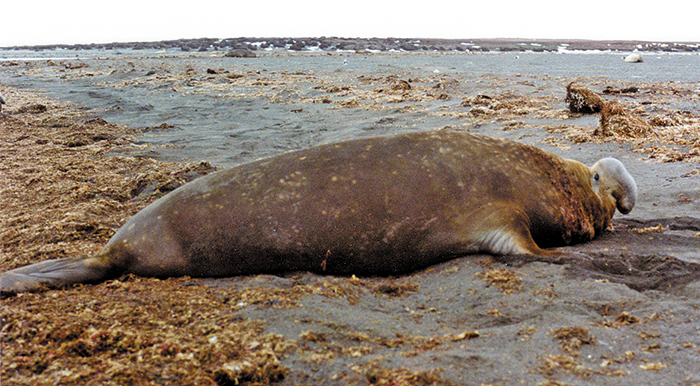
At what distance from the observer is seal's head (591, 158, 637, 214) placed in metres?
3.46

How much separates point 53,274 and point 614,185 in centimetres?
380

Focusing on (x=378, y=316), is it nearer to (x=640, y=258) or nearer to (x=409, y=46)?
(x=640, y=258)

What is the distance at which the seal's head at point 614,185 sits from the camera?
3459 millimetres

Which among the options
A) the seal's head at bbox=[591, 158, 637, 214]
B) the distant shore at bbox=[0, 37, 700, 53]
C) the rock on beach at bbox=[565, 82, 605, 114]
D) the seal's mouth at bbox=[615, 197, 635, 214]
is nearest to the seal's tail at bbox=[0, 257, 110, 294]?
the seal's head at bbox=[591, 158, 637, 214]

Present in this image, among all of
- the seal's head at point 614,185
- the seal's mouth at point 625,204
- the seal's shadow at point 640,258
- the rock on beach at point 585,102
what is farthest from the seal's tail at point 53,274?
the rock on beach at point 585,102

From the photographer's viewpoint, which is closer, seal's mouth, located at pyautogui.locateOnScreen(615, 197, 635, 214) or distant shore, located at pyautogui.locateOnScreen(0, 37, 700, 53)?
seal's mouth, located at pyautogui.locateOnScreen(615, 197, 635, 214)

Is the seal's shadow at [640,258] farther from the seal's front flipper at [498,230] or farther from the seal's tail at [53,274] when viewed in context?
the seal's tail at [53,274]

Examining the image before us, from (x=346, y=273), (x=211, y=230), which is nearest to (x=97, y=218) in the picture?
(x=211, y=230)

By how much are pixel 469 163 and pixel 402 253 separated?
752mm

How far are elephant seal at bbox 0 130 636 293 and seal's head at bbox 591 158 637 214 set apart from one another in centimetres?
68

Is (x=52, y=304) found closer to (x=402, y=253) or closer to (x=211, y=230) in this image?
(x=211, y=230)

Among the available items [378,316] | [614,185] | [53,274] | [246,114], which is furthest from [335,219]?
[246,114]

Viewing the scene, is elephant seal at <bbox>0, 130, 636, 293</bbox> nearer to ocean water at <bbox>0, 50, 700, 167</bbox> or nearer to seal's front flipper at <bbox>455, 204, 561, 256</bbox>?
seal's front flipper at <bbox>455, 204, 561, 256</bbox>

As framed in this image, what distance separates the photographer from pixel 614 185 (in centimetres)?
348
